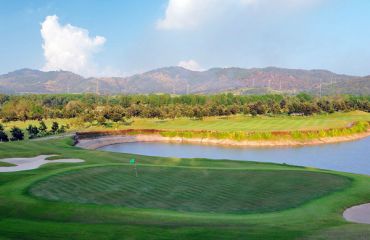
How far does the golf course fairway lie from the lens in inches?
697

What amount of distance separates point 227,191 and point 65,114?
121830 millimetres

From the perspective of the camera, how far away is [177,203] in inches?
990

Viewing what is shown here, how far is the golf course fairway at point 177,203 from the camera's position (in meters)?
17.7

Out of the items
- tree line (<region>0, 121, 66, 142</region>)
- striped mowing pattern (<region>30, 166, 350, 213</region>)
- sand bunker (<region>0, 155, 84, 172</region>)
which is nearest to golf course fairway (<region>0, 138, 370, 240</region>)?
striped mowing pattern (<region>30, 166, 350, 213</region>)

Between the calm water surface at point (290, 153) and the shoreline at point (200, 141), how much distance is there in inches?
137

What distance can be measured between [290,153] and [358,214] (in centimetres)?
5261

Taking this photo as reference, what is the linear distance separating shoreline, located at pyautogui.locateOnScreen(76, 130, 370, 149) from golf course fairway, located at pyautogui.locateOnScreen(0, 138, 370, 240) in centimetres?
5387

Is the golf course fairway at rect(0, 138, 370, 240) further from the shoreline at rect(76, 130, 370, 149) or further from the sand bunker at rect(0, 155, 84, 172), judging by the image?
the shoreline at rect(76, 130, 370, 149)

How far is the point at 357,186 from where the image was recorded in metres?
31.5

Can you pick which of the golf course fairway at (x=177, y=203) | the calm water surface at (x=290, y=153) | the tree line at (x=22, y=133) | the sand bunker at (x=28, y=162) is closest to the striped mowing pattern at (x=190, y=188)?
the golf course fairway at (x=177, y=203)

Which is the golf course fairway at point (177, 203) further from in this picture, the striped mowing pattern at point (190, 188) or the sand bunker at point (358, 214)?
the sand bunker at point (358, 214)

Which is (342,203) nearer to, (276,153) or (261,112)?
(276,153)

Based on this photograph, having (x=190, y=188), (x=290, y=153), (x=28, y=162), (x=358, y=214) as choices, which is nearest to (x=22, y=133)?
(x=28, y=162)

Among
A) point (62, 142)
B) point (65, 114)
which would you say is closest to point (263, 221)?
point (62, 142)
